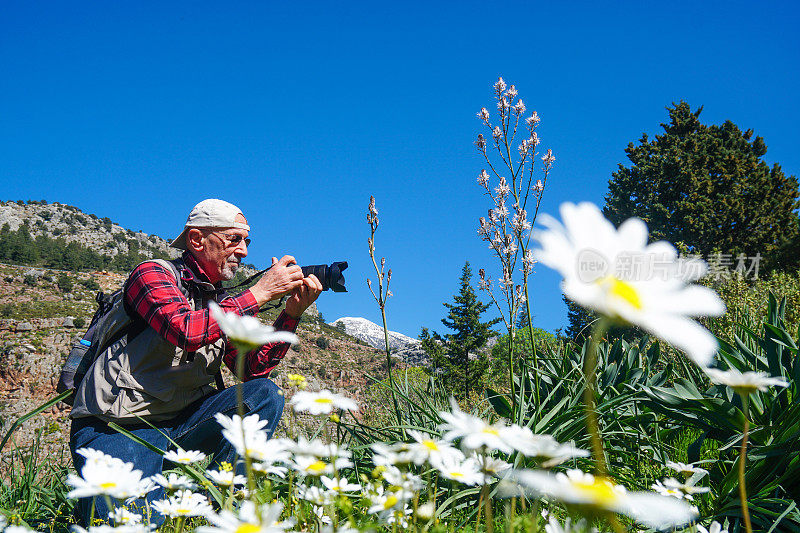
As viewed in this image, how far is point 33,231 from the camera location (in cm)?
4991

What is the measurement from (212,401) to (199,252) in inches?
31.0

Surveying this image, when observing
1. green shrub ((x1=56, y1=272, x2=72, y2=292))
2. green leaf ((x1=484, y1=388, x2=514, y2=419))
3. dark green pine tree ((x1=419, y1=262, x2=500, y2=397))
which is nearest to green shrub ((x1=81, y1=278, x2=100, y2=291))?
green shrub ((x1=56, y1=272, x2=72, y2=292))

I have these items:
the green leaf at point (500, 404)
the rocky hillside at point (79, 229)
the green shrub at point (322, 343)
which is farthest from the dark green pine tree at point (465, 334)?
the rocky hillside at point (79, 229)

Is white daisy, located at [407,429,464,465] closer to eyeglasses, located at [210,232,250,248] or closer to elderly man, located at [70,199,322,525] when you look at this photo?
elderly man, located at [70,199,322,525]

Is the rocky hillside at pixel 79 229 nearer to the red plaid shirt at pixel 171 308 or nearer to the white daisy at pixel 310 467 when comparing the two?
the red plaid shirt at pixel 171 308

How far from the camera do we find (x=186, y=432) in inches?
102

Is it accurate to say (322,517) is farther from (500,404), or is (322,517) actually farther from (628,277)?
(500,404)

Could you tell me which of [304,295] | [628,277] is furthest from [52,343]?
[628,277]

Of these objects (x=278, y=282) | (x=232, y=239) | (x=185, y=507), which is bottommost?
(x=185, y=507)

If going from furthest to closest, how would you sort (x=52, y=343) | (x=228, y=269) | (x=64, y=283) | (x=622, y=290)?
(x=64, y=283) → (x=52, y=343) → (x=228, y=269) → (x=622, y=290)

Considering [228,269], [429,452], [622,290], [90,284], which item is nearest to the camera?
[622,290]

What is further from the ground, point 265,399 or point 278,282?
point 278,282

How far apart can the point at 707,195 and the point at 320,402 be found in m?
26.1

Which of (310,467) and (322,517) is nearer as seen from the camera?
(310,467)
